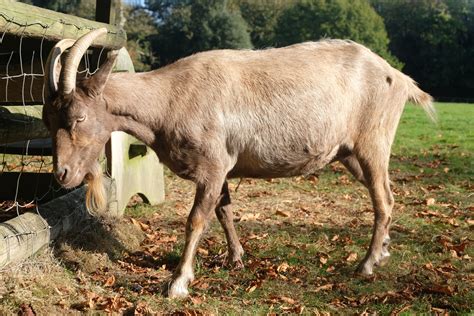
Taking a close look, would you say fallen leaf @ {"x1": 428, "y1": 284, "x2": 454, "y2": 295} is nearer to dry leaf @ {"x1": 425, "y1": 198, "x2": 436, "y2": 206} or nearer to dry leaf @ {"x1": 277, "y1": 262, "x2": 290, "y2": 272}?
dry leaf @ {"x1": 277, "y1": 262, "x2": 290, "y2": 272}

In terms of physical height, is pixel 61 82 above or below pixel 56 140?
above

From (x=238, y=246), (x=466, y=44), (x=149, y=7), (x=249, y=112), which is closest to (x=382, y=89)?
(x=249, y=112)

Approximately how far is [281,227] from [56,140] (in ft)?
10.8

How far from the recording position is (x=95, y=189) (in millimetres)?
5633

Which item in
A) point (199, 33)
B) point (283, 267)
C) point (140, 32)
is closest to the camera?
point (283, 267)

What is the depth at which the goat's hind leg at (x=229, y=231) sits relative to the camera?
596cm

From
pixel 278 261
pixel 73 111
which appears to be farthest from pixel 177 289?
pixel 73 111

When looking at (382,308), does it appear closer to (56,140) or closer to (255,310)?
(255,310)

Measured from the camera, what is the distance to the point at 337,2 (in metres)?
73.7

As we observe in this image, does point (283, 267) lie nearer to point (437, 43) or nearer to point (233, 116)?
point (233, 116)

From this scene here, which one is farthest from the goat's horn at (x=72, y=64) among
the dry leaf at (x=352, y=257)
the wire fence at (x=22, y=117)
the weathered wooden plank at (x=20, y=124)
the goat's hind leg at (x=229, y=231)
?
the dry leaf at (x=352, y=257)

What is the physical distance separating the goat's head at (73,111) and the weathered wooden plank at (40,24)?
0.24m

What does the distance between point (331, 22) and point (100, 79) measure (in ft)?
232

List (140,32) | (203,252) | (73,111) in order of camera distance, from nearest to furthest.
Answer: (73,111)
(203,252)
(140,32)
